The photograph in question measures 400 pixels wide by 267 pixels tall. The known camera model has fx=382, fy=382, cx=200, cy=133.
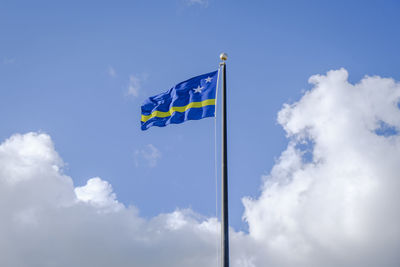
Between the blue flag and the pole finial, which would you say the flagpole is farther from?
the pole finial

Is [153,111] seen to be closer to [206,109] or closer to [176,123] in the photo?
[176,123]

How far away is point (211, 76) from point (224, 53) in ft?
5.28

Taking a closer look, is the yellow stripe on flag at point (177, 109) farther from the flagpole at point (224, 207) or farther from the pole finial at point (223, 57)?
the flagpole at point (224, 207)

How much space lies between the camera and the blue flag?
22.1 metres

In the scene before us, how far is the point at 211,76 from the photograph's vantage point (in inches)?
886

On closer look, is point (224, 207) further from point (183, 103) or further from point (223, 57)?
point (223, 57)

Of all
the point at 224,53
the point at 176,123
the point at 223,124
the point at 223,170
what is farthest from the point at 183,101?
the point at 223,170

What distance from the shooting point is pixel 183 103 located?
2297 cm

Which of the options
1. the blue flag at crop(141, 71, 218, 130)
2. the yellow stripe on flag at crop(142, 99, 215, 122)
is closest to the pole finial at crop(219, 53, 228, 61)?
the blue flag at crop(141, 71, 218, 130)

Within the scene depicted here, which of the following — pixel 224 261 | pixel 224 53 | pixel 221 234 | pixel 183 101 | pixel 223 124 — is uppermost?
pixel 224 53

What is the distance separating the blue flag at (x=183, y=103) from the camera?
72.5 ft

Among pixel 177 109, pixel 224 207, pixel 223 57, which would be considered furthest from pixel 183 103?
pixel 224 207

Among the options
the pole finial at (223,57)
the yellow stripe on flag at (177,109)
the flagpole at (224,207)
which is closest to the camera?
the flagpole at (224,207)

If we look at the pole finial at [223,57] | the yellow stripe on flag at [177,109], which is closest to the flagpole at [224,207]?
the yellow stripe on flag at [177,109]
